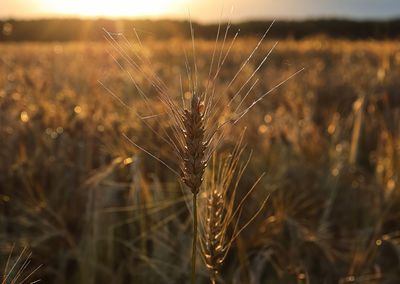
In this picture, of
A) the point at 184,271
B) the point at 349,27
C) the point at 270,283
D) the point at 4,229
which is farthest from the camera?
the point at 349,27

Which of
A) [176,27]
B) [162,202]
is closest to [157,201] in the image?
[162,202]

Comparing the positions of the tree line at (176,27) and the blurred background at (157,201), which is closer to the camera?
the blurred background at (157,201)

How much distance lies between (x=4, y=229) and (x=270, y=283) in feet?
3.24

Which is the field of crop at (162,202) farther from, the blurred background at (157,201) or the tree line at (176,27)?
the tree line at (176,27)

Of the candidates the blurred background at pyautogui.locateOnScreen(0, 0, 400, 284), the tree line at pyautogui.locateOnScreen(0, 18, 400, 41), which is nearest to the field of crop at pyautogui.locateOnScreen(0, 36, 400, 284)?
the blurred background at pyautogui.locateOnScreen(0, 0, 400, 284)

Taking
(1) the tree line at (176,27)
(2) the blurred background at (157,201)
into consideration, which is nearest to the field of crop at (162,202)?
(2) the blurred background at (157,201)

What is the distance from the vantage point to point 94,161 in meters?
1.93

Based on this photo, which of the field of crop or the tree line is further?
the tree line

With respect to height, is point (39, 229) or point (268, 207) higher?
point (268, 207)

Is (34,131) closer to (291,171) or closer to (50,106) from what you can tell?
(50,106)

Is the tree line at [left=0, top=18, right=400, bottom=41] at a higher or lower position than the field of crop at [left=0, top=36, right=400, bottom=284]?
higher

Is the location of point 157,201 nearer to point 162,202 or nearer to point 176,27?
point 162,202

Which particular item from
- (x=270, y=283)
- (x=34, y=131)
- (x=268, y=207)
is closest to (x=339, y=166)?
(x=268, y=207)

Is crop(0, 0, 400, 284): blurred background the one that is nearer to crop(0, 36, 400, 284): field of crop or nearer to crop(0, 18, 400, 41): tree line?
crop(0, 36, 400, 284): field of crop
